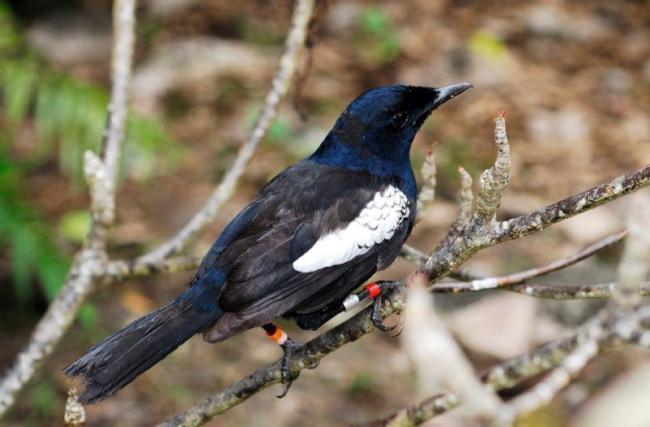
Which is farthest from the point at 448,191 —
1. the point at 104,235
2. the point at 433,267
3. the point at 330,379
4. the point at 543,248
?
the point at 433,267

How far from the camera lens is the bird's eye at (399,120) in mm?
3574

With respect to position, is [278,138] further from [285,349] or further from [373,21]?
[285,349]

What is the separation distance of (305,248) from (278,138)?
12.7ft

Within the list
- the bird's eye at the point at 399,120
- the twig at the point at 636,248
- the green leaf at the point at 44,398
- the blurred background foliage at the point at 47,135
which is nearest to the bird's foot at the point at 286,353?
the bird's eye at the point at 399,120

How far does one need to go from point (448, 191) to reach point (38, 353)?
154 inches

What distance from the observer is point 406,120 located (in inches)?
141

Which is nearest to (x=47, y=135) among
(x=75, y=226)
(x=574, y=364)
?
(x=75, y=226)

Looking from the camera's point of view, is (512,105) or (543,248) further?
(512,105)

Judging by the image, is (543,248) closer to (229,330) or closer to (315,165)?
(315,165)

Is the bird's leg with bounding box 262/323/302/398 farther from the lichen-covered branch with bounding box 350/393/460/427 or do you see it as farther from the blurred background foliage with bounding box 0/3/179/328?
the blurred background foliage with bounding box 0/3/179/328

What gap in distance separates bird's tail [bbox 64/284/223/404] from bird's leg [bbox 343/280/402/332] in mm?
466

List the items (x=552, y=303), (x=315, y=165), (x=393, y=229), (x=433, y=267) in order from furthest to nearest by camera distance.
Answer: (x=552, y=303) → (x=315, y=165) → (x=393, y=229) → (x=433, y=267)

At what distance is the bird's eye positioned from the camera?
357 cm

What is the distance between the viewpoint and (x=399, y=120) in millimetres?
3578
